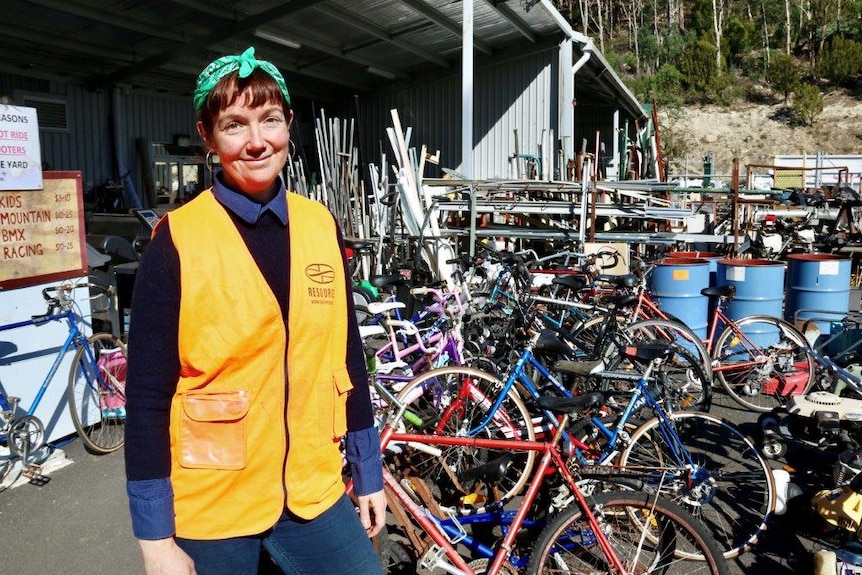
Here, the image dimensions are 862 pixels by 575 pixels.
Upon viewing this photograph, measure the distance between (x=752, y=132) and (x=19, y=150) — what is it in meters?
39.3

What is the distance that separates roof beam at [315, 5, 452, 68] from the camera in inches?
450

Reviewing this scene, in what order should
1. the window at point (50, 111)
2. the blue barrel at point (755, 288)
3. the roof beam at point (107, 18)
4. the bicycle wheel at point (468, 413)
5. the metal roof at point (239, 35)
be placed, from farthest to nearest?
the window at point (50, 111) → the metal roof at point (239, 35) → the roof beam at point (107, 18) → the blue barrel at point (755, 288) → the bicycle wheel at point (468, 413)

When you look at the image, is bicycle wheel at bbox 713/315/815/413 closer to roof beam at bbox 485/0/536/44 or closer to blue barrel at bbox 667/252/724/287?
blue barrel at bbox 667/252/724/287

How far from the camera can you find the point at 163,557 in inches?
59.1

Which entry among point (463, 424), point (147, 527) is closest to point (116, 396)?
point (463, 424)

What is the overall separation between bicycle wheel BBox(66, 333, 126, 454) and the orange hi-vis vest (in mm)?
3765

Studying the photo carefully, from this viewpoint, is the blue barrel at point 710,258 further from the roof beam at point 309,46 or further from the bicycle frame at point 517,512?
the roof beam at point 309,46

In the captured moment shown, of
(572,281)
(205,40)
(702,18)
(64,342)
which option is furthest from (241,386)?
(702,18)

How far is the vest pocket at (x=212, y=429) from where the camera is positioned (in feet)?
5.01

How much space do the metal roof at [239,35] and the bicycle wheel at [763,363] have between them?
780 cm

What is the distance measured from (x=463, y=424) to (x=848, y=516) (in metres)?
1.99

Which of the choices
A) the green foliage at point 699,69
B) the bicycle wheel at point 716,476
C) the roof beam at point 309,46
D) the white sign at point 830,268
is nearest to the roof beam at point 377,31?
the roof beam at point 309,46

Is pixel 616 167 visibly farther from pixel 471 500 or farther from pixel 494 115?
pixel 471 500

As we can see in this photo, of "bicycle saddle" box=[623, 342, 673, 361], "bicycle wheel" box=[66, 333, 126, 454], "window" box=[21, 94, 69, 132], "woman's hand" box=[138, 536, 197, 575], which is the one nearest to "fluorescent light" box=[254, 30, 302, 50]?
"window" box=[21, 94, 69, 132]
